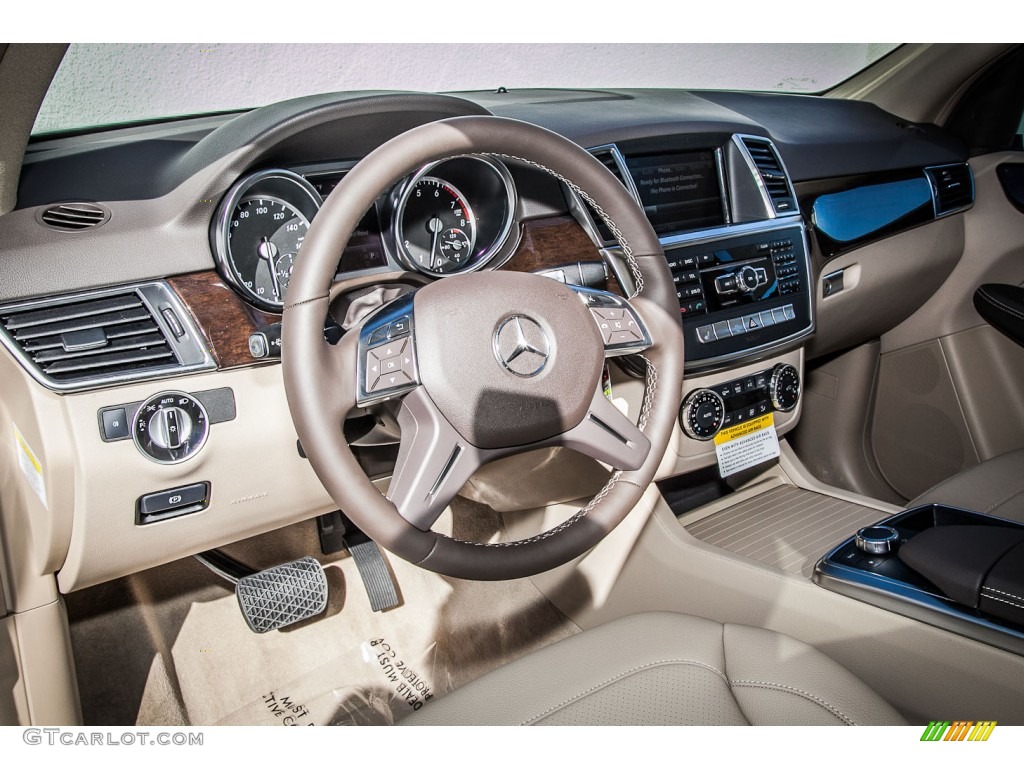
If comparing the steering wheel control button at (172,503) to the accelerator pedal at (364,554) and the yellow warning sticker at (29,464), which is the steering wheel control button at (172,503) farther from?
the accelerator pedal at (364,554)

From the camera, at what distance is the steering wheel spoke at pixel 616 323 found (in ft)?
3.62

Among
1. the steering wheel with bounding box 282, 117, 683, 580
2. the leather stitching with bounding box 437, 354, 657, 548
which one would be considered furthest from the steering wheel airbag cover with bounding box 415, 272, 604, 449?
the leather stitching with bounding box 437, 354, 657, 548

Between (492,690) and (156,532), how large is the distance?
1.79ft

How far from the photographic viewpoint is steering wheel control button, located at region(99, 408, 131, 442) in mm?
1072

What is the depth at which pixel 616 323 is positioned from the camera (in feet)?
3.66

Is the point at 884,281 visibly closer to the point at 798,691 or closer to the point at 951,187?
the point at 951,187

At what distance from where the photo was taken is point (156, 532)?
1.18m

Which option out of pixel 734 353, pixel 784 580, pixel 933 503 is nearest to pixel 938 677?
pixel 784 580

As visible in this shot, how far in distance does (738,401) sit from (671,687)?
761mm

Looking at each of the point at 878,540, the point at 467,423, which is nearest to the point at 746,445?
the point at 878,540

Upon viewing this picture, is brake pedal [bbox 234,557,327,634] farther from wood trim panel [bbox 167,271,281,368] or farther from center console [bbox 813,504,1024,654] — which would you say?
center console [bbox 813,504,1024,654]

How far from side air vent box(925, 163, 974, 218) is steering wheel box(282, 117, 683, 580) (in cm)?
130
